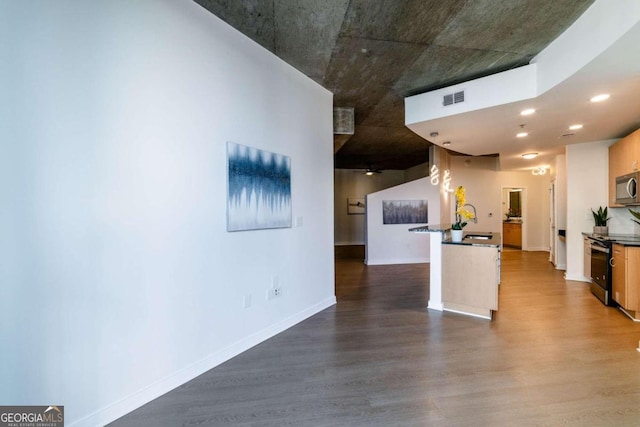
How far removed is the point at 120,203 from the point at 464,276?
3.93 metres

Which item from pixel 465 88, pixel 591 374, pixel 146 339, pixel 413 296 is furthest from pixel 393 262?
pixel 146 339

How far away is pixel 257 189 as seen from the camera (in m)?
3.11

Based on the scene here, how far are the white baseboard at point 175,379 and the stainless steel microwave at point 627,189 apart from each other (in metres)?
5.15

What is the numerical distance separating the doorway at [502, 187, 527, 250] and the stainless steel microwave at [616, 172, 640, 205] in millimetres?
4894

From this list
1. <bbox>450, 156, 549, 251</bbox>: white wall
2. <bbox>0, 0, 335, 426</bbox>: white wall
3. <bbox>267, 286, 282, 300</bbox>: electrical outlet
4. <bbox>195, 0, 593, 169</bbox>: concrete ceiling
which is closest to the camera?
<bbox>0, 0, 335, 426</bbox>: white wall

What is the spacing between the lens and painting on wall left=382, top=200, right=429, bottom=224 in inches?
321

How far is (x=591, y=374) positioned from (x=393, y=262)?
18.3 ft

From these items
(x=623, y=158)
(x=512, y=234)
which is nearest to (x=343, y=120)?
(x=623, y=158)

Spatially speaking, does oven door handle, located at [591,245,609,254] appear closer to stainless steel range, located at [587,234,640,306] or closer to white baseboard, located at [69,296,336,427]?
stainless steel range, located at [587,234,640,306]

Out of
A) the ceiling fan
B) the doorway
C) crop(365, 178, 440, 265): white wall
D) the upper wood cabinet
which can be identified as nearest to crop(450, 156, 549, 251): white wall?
the doorway

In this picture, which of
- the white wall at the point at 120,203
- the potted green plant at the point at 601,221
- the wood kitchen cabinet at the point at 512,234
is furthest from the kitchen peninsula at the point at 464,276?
the wood kitchen cabinet at the point at 512,234

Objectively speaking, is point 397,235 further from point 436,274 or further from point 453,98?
point 453,98

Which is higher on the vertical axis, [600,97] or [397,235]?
[600,97]

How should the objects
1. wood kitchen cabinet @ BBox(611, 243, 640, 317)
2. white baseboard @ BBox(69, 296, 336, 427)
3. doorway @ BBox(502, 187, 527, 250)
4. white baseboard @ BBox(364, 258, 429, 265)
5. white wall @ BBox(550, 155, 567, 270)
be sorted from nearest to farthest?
white baseboard @ BBox(69, 296, 336, 427) → wood kitchen cabinet @ BBox(611, 243, 640, 317) → white wall @ BBox(550, 155, 567, 270) → white baseboard @ BBox(364, 258, 429, 265) → doorway @ BBox(502, 187, 527, 250)
